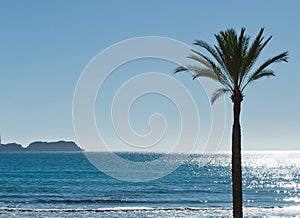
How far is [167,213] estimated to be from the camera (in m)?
35.1

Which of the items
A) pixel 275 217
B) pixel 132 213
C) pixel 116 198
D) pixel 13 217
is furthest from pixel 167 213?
pixel 116 198

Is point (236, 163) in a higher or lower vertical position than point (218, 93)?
lower

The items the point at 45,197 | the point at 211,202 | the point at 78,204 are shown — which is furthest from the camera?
the point at 45,197

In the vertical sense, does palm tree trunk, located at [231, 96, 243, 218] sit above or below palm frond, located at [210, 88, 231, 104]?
below

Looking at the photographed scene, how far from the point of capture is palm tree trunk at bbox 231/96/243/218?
56.3 feet

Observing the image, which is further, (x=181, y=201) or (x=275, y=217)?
(x=181, y=201)

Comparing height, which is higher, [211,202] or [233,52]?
[233,52]

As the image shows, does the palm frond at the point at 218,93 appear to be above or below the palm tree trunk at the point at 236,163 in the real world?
above

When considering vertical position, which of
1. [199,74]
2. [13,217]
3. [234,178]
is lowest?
[13,217]

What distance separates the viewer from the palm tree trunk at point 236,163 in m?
17.2

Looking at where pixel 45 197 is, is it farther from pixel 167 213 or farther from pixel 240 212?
pixel 240 212

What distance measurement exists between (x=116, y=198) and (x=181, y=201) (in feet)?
19.3

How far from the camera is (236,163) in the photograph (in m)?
17.2

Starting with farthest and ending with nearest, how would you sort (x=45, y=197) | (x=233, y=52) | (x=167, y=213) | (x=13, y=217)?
(x=45, y=197) < (x=167, y=213) < (x=13, y=217) < (x=233, y=52)
